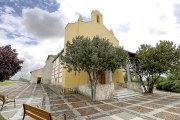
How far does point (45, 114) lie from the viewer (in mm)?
5734

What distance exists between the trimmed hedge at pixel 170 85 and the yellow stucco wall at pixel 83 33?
755 centimetres

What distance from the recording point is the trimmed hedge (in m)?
24.4

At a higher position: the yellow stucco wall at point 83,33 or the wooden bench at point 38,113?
the yellow stucco wall at point 83,33

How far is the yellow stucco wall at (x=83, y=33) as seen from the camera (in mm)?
20741

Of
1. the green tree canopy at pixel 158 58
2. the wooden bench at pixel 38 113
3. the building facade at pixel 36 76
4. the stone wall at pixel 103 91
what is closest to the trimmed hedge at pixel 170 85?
the green tree canopy at pixel 158 58

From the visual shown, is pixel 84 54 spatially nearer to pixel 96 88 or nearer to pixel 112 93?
pixel 96 88

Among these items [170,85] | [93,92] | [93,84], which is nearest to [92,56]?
[93,84]

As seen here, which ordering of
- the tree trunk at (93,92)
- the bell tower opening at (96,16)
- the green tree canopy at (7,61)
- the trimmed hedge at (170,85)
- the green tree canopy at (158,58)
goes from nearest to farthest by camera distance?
the green tree canopy at (7,61)
the tree trunk at (93,92)
the green tree canopy at (158,58)
the bell tower opening at (96,16)
the trimmed hedge at (170,85)

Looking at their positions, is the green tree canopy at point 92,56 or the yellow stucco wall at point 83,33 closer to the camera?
the green tree canopy at point 92,56

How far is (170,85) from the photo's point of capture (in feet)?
83.5

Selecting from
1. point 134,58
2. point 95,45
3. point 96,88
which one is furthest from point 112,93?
point 134,58

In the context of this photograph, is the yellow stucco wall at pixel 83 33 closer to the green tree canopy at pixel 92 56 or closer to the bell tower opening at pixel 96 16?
the bell tower opening at pixel 96 16

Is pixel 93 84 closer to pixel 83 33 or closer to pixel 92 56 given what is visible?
pixel 92 56

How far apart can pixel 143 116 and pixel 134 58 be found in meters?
13.2
